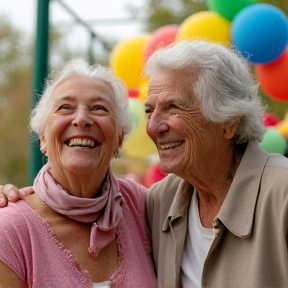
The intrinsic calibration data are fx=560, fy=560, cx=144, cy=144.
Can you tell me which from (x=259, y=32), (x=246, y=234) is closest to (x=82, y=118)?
(x=246, y=234)

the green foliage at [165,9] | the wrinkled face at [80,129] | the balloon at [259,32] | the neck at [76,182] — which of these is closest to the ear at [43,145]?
the wrinkled face at [80,129]

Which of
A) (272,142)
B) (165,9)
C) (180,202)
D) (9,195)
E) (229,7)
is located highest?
(229,7)

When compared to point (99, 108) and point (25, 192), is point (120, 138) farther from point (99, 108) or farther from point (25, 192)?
point (25, 192)

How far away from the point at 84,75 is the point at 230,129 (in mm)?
727

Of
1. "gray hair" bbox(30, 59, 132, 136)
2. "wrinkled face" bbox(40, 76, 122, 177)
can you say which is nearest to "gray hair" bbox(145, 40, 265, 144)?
"gray hair" bbox(30, 59, 132, 136)

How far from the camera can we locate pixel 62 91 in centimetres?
258

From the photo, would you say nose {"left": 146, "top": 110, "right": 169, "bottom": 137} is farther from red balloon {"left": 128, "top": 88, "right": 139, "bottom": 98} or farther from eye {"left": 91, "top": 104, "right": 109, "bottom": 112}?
Answer: red balloon {"left": 128, "top": 88, "right": 139, "bottom": 98}

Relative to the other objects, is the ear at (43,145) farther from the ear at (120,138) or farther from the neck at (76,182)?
the ear at (120,138)

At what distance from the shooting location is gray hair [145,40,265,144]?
2.51m

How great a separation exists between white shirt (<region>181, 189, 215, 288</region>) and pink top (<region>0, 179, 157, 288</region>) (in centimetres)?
16

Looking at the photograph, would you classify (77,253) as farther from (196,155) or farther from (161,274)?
(196,155)

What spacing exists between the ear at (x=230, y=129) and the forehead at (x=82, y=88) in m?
0.56

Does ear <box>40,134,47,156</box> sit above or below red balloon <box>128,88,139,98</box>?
Answer: above

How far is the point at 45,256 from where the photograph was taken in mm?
2309
